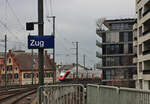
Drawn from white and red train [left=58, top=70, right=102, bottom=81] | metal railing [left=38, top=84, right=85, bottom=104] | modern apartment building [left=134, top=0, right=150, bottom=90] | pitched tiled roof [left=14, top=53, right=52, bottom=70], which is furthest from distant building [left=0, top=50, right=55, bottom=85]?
metal railing [left=38, top=84, right=85, bottom=104]

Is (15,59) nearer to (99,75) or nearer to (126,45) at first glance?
(99,75)

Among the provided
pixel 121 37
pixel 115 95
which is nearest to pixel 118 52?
pixel 121 37

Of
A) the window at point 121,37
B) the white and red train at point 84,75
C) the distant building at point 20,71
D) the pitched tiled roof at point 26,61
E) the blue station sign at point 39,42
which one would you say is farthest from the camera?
the pitched tiled roof at point 26,61

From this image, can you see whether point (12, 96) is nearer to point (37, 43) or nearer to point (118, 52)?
point (37, 43)

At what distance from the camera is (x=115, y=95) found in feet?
25.4

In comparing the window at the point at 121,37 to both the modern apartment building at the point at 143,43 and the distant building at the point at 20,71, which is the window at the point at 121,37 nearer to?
the modern apartment building at the point at 143,43

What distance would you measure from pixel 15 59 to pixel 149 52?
52351mm

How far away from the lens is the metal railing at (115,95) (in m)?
6.11

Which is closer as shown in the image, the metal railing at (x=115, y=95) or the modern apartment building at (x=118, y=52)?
the metal railing at (x=115, y=95)

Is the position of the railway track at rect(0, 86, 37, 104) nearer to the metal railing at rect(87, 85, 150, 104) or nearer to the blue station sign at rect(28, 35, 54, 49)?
the blue station sign at rect(28, 35, 54, 49)

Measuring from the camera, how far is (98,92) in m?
9.72

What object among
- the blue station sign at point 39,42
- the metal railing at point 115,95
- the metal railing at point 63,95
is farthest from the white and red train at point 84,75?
the metal railing at point 115,95

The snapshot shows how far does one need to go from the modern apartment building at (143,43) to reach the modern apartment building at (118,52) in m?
15.4

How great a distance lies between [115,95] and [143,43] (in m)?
40.4
